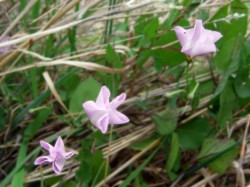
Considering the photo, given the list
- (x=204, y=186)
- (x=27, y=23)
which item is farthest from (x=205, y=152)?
(x=27, y=23)

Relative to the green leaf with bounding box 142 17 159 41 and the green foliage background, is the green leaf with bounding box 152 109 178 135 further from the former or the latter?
the green leaf with bounding box 142 17 159 41

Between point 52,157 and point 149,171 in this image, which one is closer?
point 52,157

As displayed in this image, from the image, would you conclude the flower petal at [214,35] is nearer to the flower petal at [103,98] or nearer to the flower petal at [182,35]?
the flower petal at [182,35]

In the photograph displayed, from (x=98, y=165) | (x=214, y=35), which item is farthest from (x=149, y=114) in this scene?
(x=214, y=35)

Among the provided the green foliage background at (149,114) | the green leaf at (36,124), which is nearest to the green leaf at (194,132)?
the green foliage background at (149,114)

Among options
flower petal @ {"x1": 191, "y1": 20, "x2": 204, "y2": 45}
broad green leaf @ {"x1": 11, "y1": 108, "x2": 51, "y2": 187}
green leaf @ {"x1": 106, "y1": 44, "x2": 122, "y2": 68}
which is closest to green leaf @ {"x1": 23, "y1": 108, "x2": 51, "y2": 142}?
broad green leaf @ {"x1": 11, "y1": 108, "x2": 51, "y2": 187}

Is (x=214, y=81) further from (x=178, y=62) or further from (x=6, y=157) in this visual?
(x=6, y=157)
